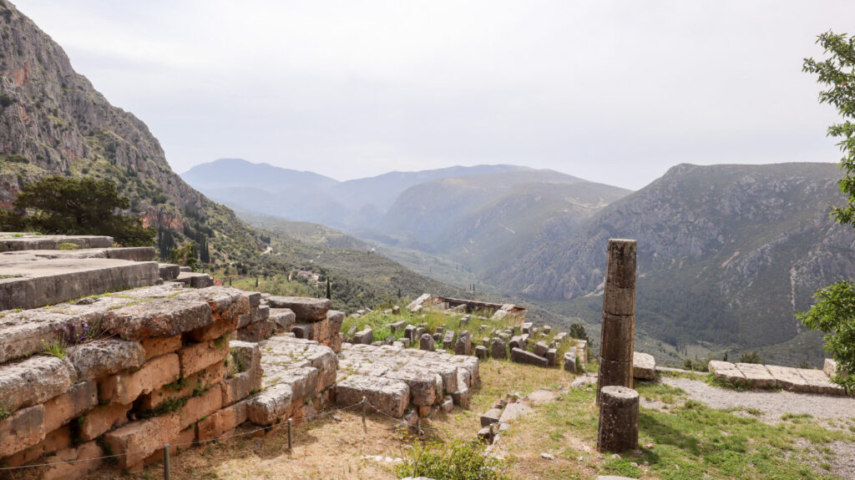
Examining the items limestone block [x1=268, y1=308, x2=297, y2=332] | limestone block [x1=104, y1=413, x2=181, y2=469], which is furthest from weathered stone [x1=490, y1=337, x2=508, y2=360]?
limestone block [x1=104, y1=413, x2=181, y2=469]

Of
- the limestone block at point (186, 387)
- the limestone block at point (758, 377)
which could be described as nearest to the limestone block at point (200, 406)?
the limestone block at point (186, 387)

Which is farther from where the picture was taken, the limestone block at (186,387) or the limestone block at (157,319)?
the limestone block at (186,387)

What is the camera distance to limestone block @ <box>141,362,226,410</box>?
584 cm

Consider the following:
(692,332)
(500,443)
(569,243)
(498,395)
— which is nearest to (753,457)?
(500,443)

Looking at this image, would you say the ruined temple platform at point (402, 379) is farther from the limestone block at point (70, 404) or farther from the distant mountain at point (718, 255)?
the distant mountain at point (718, 255)

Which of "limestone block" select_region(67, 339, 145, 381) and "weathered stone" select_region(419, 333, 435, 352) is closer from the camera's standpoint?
"limestone block" select_region(67, 339, 145, 381)

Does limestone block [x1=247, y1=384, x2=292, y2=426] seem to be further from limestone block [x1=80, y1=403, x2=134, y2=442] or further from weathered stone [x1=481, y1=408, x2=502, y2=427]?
weathered stone [x1=481, y1=408, x2=502, y2=427]

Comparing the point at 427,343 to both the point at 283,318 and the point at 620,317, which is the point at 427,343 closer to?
the point at 283,318

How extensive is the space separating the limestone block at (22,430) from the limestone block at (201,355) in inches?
74.4

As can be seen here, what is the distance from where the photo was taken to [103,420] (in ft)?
17.2

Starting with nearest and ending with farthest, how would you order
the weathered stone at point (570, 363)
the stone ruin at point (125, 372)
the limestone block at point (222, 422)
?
1. the stone ruin at point (125, 372)
2. the limestone block at point (222, 422)
3. the weathered stone at point (570, 363)

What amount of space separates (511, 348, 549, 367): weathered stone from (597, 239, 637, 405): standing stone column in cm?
548

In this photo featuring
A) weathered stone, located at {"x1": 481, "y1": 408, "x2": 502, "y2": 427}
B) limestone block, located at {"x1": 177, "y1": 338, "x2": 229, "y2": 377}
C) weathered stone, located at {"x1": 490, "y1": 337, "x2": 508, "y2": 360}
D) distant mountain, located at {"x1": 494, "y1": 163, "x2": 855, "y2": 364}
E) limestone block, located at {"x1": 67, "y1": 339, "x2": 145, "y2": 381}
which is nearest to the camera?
limestone block, located at {"x1": 67, "y1": 339, "x2": 145, "y2": 381}

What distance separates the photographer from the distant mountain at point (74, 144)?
49.8 metres
